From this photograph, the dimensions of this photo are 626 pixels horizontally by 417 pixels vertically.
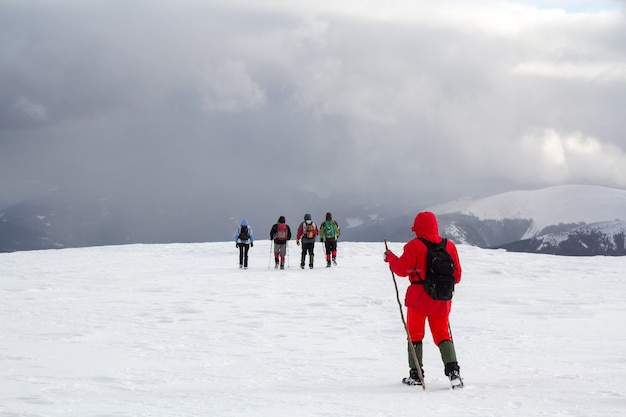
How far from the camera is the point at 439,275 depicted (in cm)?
737

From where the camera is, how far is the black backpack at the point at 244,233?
25328 millimetres

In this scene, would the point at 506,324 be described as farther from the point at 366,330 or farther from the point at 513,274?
→ the point at 513,274

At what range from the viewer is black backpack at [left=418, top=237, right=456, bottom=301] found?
7.36 meters

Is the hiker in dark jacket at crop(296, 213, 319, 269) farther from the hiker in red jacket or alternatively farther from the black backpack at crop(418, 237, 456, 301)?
the black backpack at crop(418, 237, 456, 301)

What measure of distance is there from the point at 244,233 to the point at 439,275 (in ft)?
60.9

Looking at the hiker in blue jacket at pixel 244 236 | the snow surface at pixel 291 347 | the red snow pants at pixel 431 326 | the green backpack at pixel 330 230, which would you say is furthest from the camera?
the green backpack at pixel 330 230

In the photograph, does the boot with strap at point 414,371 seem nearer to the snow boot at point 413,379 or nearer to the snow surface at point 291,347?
the snow boot at point 413,379

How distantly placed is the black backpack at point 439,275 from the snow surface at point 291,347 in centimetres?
103

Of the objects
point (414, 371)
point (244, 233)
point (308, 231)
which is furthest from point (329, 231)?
point (414, 371)

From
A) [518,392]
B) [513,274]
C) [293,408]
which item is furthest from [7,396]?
[513,274]

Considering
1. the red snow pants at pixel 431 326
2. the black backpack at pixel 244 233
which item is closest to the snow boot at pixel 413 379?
the red snow pants at pixel 431 326

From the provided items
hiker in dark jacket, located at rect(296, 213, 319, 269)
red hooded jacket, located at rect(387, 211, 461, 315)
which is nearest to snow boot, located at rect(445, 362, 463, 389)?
red hooded jacket, located at rect(387, 211, 461, 315)

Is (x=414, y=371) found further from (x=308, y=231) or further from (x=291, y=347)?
(x=308, y=231)

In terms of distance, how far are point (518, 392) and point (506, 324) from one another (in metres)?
6.14
